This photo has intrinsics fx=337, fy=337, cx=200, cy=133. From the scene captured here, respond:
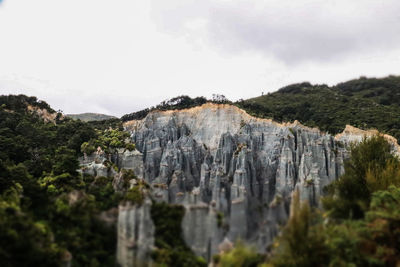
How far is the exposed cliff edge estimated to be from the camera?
15.4 meters

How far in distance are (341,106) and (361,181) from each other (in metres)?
41.5

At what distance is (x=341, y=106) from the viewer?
6366cm

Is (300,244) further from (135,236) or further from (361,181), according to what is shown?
(361,181)

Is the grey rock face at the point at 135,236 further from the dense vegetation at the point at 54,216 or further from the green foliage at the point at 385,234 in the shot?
the green foliage at the point at 385,234

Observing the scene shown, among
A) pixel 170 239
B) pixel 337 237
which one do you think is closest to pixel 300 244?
pixel 337 237

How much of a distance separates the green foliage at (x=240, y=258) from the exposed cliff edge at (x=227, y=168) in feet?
1.79

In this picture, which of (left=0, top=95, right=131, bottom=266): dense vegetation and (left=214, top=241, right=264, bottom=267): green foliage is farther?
(left=0, top=95, right=131, bottom=266): dense vegetation

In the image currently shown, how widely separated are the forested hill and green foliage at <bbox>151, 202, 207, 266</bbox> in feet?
92.7

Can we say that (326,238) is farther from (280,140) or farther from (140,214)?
(280,140)

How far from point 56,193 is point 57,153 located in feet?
40.7

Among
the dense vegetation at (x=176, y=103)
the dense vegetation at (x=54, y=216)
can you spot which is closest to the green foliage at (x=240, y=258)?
the dense vegetation at (x=54, y=216)

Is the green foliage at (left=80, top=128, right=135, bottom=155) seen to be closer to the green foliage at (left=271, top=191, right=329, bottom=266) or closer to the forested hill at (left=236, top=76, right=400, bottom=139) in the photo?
the forested hill at (left=236, top=76, right=400, bottom=139)

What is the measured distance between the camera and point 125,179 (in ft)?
78.6

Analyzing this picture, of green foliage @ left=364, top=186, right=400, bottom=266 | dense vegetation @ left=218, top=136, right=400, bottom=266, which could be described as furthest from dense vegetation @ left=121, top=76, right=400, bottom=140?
green foliage @ left=364, top=186, right=400, bottom=266
